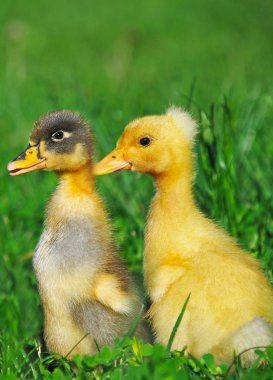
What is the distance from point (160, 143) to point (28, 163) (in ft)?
1.89

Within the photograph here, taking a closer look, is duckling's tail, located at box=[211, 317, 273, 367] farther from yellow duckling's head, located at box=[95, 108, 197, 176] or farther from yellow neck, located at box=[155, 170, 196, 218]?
yellow duckling's head, located at box=[95, 108, 197, 176]

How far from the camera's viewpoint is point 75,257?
343cm

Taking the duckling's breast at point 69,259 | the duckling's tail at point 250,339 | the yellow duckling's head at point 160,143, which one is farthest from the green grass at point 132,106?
the yellow duckling's head at point 160,143

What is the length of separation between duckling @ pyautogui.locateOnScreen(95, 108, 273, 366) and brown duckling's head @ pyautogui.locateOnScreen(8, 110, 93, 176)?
0.37 feet

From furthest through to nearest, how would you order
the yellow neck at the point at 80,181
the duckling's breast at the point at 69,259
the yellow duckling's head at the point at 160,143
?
1. the yellow neck at the point at 80,181
2. the yellow duckling's head at the point at 160,143
3. the duckling's breast at the point at 69,259

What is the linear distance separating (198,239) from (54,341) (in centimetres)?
71

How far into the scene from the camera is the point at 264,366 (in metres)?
3.13

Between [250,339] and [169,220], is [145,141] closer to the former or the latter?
[169,220]

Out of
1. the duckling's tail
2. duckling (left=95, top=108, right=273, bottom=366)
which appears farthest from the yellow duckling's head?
the duckling's tail

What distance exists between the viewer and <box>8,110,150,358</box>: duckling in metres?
3.38

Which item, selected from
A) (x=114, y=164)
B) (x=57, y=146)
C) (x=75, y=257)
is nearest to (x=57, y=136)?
(x=57, y=146)

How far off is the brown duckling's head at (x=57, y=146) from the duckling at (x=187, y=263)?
4.4 inches

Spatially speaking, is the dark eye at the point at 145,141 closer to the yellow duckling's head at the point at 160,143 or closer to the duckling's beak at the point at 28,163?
the yellow duckling's head at the point at 160,143

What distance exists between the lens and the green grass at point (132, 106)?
3.55m
